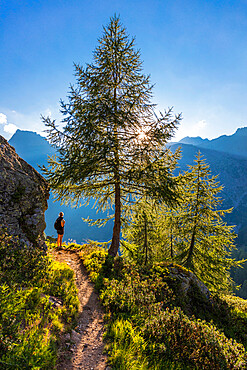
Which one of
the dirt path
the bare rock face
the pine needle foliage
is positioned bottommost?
the dirt path

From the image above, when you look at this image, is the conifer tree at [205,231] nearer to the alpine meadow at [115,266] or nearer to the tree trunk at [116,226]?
the alpine meadow at [115,266]

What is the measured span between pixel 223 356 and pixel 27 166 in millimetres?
8159

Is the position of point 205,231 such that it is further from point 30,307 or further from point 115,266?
point 30,307

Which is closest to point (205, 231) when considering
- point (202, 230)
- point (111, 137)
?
point (202, 230)

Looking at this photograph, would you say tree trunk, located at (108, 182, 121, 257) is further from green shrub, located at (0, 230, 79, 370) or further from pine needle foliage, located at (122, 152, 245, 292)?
green shrub, located at (0, 230, 79, 370)

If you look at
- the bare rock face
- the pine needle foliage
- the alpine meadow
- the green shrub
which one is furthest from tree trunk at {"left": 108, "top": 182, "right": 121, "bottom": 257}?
the bare rock face

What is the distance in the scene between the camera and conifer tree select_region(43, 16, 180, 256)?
24.1ft

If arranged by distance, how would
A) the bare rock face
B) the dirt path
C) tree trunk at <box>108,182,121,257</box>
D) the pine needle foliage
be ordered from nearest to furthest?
the dirt path, the bare rock face, tree trunk at <box>108,182,121,257</box>, the pine needle foliage

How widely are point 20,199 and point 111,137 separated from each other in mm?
4242

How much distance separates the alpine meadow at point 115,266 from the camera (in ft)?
10.7

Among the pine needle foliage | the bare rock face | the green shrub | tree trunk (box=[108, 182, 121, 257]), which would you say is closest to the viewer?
the green shrub

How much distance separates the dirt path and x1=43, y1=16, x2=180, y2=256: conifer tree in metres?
4.74

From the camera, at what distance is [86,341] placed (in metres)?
3.69

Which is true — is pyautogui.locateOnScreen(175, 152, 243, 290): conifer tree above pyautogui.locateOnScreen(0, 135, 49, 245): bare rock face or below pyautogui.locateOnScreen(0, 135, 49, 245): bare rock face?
above
